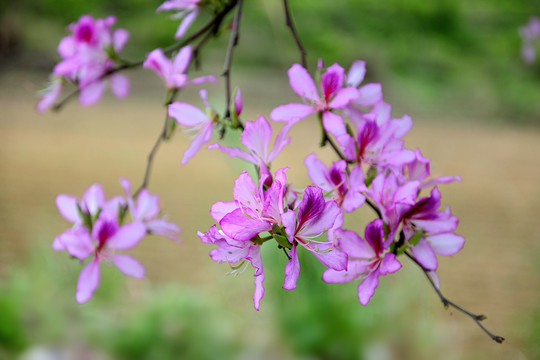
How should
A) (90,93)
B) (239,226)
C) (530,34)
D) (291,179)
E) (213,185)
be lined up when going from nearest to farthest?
1. (239,226)
2. (90,93)
3. (530,34)
4. (291,179)
5. (213,185)

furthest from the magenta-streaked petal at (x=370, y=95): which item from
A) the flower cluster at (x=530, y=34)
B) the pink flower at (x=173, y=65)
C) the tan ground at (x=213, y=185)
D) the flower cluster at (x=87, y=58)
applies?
the flower cluster at (x=530, y=34)

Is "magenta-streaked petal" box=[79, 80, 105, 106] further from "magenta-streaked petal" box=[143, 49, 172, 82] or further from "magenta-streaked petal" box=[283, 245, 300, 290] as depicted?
"magenta-streaked petal" box=[283, 245, 300, 290]

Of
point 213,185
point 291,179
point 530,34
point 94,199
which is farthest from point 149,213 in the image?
point 213,185

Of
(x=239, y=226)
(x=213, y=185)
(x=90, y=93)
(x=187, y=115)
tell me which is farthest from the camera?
(x=213, y=185)

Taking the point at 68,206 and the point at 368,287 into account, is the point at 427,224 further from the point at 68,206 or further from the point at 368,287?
the point at 68,206

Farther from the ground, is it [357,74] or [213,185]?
[357,74]

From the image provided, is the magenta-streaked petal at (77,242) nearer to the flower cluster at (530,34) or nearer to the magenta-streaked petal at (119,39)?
the magenta-streaked petal at (119,39)

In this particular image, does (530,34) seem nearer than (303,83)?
No
